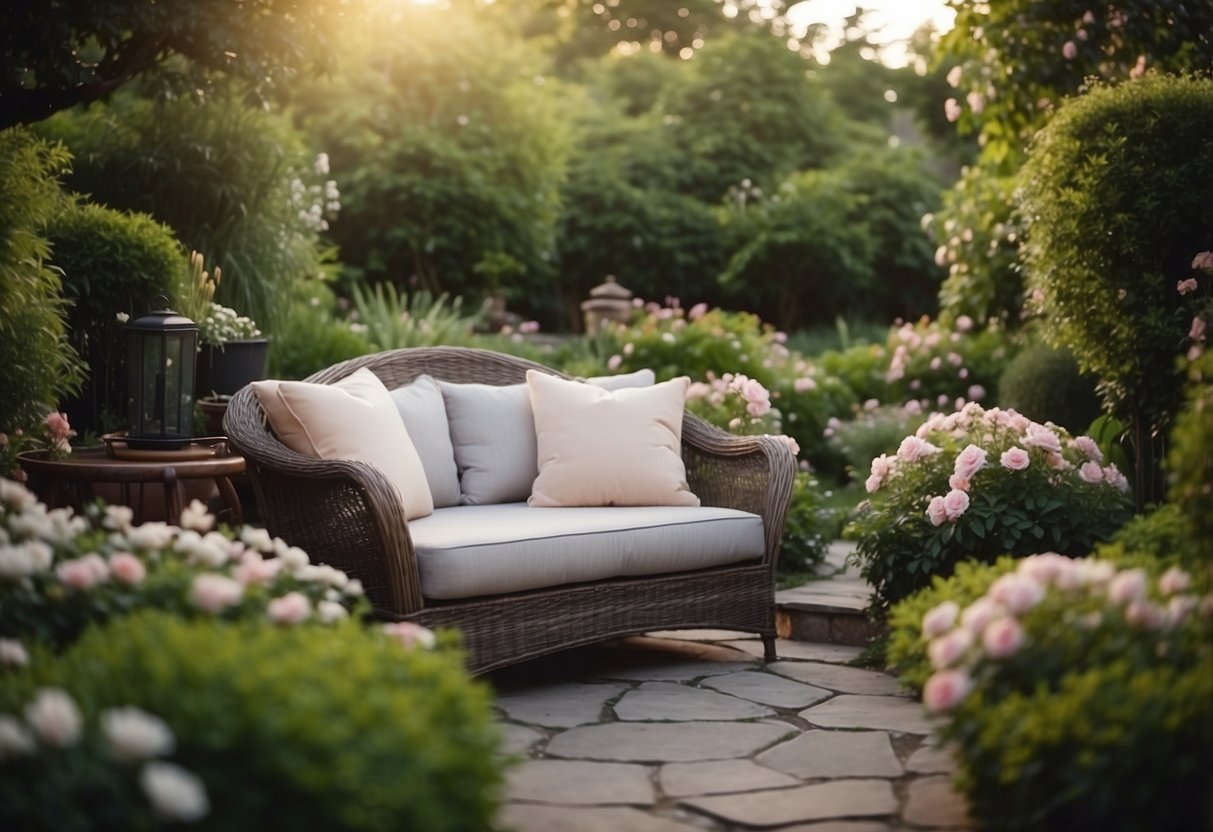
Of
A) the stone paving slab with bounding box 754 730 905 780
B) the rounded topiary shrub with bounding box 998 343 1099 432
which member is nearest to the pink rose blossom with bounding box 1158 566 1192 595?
the stone paving slab with bounding box 754 730 905 780

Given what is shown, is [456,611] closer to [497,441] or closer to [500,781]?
[497,441]

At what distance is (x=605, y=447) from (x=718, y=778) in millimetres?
1393

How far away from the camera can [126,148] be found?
21.4ft

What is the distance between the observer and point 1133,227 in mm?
4648

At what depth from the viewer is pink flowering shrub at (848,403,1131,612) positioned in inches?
148

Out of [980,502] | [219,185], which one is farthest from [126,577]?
[219,185]

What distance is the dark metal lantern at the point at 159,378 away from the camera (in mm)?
3721

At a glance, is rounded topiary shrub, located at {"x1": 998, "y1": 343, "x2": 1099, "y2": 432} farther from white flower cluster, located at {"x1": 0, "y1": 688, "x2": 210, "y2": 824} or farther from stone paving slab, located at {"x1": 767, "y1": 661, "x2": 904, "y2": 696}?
white flower cluster, located at {"x1": 0, "y1": 688, "x2": 210, "y2": 824}

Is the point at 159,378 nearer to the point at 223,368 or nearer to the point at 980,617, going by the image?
the point at 223,368

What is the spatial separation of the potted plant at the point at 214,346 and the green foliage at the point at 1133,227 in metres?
3.22

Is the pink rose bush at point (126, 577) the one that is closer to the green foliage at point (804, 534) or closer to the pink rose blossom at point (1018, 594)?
the pink rose blossom at point (1018, 594)

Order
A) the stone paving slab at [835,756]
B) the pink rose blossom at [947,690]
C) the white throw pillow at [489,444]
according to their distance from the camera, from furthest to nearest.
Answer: the white throw pillow at [489,444]
the stone paving slab at [835,756]
the pink rose blossom at [947,690]

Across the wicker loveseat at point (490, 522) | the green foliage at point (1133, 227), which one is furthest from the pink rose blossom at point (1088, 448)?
the wicker loveseat at point (490, 522)

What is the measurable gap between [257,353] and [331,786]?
3.94m
